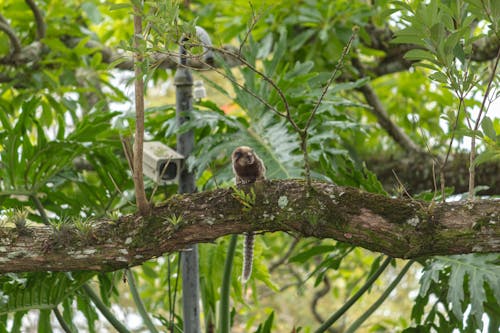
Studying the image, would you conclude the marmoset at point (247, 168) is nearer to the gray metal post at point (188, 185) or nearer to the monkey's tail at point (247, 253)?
the monkey's tail at point (247, 253)

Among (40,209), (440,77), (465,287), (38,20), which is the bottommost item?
(465,287)

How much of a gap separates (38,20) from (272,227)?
2.80m

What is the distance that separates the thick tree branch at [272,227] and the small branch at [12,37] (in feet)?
7.21

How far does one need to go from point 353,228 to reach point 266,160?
4.43ft

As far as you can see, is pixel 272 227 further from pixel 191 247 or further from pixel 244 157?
pixel 191 247

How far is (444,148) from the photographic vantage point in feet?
17.2

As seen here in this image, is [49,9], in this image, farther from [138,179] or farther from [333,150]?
[138,179]

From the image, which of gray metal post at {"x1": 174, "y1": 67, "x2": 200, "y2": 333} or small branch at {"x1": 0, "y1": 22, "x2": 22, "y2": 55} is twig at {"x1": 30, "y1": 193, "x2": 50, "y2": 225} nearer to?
gray metal post at {"x1": 174, "y1": 67, "x2": 200, "y2": 333}

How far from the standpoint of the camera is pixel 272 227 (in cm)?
233

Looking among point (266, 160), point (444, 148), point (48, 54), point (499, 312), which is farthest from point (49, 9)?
point (499, 312)

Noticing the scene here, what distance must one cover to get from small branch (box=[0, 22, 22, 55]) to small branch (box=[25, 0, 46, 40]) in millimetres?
147

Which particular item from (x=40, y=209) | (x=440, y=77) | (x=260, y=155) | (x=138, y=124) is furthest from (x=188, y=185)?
(x=440, y=77)

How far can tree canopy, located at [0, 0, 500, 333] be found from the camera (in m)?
2.21

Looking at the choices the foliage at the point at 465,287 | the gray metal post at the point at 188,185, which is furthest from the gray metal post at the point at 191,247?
the foliage at the point at 465,287
